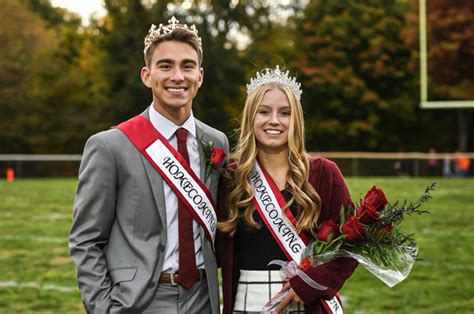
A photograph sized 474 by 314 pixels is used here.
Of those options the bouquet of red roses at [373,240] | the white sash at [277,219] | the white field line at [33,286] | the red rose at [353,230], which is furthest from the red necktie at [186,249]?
the white field line at [33,286]

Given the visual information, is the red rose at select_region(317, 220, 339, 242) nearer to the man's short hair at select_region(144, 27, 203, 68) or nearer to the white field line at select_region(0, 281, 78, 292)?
the man's short hair at select_region(144, 27, 203, 68)

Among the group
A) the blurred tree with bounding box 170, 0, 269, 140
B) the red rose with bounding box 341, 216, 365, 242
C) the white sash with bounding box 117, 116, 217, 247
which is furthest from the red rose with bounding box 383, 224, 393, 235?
the blurred tree with bounding box 170, 0, 269, 140

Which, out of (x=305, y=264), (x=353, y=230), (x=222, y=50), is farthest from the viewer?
(x=222, y=50)

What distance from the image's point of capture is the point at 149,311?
2963mm

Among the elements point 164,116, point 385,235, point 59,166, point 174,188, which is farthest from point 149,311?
point 59,166

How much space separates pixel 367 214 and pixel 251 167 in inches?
22.5

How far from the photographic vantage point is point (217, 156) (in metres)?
3.20

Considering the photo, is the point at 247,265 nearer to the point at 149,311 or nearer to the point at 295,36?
the point at 149,311

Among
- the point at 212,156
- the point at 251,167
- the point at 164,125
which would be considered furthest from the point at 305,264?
the point at 164,125

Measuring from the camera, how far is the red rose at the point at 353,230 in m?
3.04

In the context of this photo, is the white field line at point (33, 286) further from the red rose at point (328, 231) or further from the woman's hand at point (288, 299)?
the red rose at point (328, 231)

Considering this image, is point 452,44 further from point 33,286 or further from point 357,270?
point 33,286

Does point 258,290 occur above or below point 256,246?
below

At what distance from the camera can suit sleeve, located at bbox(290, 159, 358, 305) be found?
122 inches
